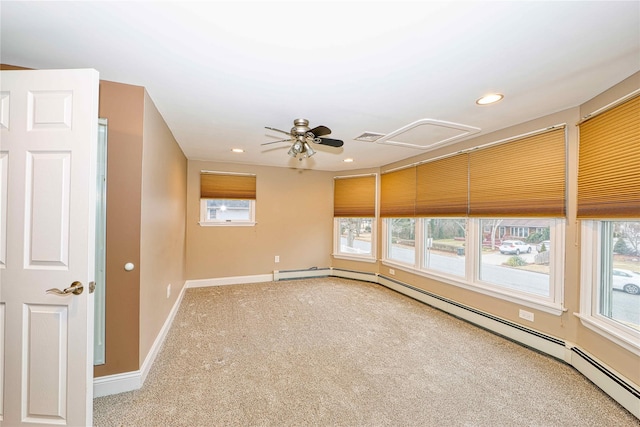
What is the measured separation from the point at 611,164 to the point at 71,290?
3637mm

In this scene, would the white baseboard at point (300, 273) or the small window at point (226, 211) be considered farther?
the white baseboard at point (300, 273)

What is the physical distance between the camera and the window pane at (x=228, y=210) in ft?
15.4

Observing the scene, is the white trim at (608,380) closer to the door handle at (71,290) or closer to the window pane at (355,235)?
the window pane at (355,235)

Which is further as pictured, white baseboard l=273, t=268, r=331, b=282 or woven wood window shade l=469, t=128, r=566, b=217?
white baseboard l=273, t=268, r=331, b=282

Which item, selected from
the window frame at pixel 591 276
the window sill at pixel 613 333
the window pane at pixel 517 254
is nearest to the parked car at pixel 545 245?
the window pane at pixel 517 254

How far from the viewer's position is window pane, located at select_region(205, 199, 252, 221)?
4695 millimetres

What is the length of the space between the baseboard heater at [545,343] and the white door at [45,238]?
3458mm

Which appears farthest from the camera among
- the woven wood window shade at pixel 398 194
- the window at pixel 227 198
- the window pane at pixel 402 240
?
the window at pixel 227 198

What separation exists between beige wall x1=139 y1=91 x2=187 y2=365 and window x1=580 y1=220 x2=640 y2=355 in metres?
3.62

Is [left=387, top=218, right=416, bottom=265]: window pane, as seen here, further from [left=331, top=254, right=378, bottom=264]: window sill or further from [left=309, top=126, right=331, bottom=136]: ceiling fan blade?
[left=309, top=126, right=331, bottom=136]: ceiling fan blade

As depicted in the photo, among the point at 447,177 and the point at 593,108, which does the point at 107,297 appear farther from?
the point at 593,108

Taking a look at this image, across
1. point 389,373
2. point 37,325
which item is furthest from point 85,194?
point 389,373

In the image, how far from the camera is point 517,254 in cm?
283

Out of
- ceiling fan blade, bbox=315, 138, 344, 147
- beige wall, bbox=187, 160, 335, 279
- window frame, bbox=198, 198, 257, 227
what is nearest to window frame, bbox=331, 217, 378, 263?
beige wall, bbox=187, 160, 335, 279
